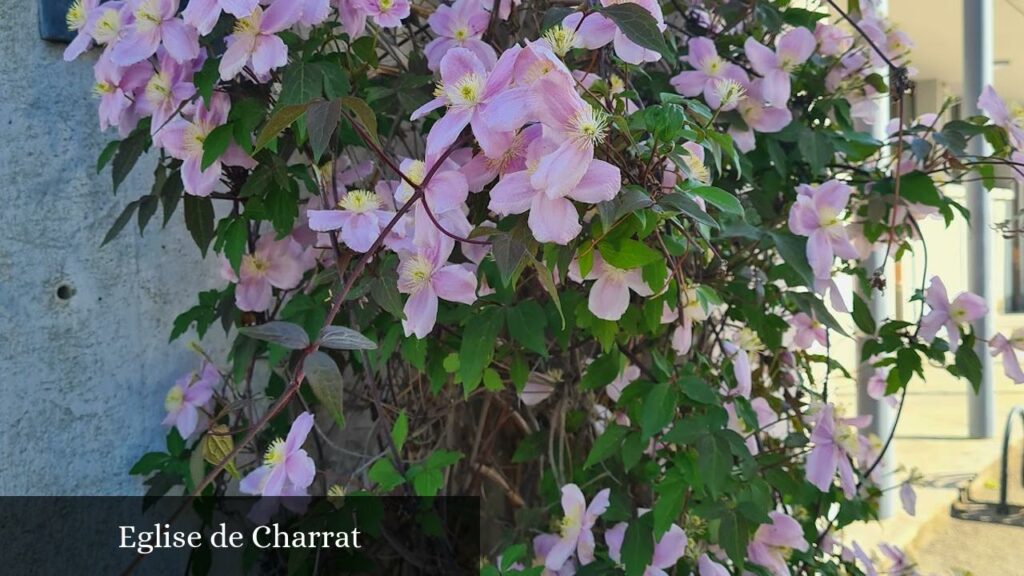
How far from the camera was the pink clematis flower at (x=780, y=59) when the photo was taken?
111 centimetres

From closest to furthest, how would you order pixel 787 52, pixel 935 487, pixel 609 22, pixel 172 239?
pixel 609 22 < pixel 787 52 < pixel 172 239 < pixel 935 487

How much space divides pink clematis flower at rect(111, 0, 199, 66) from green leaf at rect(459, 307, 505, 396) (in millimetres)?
369

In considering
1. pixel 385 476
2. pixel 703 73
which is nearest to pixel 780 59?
pixel 703 73

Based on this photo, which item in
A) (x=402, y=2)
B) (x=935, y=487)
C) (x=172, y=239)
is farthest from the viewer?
(x=935, y=487)

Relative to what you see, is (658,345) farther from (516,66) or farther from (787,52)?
(516,66)

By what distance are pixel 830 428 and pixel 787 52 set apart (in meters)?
0.48

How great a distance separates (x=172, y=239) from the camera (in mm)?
1218

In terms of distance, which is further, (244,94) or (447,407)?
(447,407)

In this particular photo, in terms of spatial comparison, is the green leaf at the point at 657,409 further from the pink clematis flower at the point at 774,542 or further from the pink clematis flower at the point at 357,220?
the pink clematis flower at the point at 357,220

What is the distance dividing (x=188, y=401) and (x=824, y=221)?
2.62 feet

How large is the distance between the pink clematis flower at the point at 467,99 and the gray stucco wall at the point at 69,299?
0.66m

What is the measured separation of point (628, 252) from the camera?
2.27 feet

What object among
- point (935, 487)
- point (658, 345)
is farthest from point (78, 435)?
point (935, 487)

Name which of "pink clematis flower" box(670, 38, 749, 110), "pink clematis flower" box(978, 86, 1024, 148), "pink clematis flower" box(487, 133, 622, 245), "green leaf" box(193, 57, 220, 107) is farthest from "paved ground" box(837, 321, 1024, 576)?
"green leaf" box(193, 57, 220, 107)
